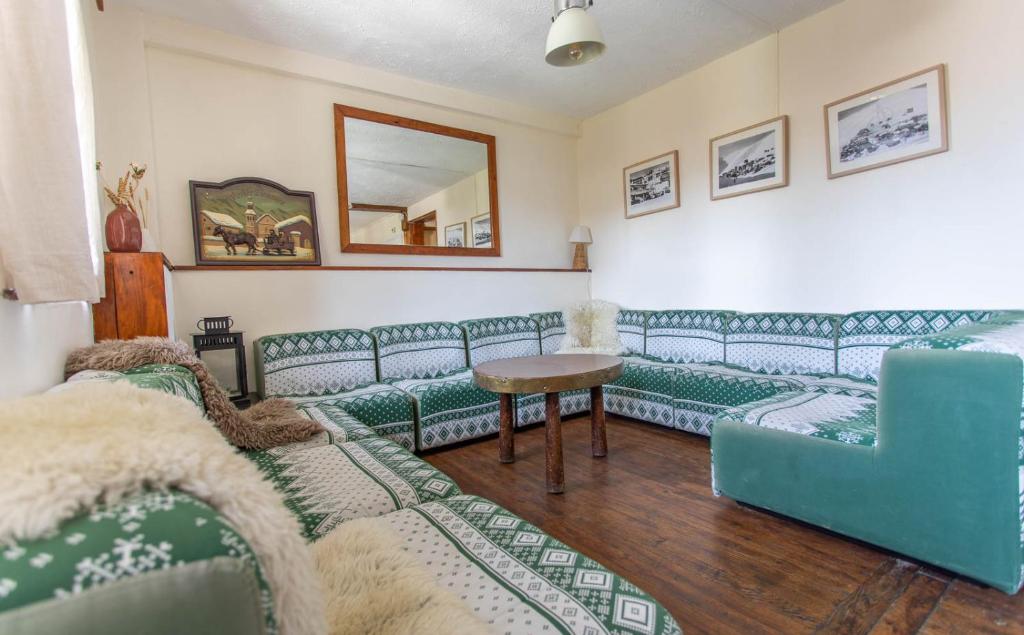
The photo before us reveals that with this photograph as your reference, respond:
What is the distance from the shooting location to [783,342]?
294cm

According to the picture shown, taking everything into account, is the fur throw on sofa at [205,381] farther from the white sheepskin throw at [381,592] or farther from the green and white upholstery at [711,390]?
the green and white upholstery at [711,390]

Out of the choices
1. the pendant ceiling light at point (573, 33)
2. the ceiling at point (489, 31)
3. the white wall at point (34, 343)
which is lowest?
the white wall at point (34, 343)

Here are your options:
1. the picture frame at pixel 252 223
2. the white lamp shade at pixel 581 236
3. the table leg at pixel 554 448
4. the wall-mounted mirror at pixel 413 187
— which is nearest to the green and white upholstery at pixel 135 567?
the table leg at pixel 554 448

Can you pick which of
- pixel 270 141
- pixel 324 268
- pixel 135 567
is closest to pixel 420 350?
pixel 324 268

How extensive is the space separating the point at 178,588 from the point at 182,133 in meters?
3.40

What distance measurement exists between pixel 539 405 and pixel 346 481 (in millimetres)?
2170

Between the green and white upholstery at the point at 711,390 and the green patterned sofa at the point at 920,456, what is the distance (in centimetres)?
63

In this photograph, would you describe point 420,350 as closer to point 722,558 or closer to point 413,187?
point 413,187

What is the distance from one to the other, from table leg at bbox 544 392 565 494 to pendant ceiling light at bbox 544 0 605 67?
1.62 metres

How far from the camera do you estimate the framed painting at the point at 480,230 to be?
405cm

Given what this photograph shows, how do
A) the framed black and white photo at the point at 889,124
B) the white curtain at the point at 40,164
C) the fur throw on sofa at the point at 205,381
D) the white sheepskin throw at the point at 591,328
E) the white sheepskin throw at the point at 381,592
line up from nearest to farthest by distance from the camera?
1. the white sheepskin throw at the point at 381,592
2. the white curtain at the point at 40,164
3. the fur throw on sofa at the point at 205,381
4. the framed black and white photo at the point at 889,124
5. the white sheepskin throw at the point at 591,328

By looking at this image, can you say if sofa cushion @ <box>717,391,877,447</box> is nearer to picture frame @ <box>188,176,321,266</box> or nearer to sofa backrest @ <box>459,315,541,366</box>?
sofa backrest @ <box>459,315,541,366</box>

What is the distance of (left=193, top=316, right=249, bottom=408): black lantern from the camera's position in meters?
2.67

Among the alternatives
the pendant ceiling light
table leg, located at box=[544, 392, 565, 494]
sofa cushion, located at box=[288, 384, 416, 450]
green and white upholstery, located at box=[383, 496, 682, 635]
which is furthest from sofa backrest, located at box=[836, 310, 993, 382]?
sofa cushion, located at box=[288, 384, 416, 450]
